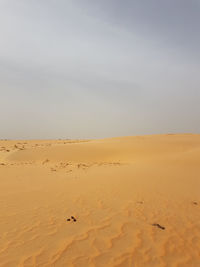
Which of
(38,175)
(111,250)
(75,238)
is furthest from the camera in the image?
(38,175)

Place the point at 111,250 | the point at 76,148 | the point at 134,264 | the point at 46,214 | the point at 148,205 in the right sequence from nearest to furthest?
1. the point at 134,264
2. the point at 111,250
3. the point at 46,214
4. the point at 148,205
5. the point at 76,148

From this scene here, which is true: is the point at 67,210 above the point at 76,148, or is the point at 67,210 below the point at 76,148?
below

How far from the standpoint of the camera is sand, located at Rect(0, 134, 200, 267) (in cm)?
380

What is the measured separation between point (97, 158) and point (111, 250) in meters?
14.2

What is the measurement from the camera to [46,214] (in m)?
5.62

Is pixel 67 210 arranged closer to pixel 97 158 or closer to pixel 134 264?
pixel 134 264

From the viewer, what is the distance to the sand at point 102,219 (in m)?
3.80

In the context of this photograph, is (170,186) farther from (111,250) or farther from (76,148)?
(76,148)

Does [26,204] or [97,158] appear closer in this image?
[26,204]

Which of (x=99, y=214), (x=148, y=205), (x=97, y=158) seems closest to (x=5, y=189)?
(x=99, y=214)

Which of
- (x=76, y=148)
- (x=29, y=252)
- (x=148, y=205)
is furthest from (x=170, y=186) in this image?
(x=76, y=148)

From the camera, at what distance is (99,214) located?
569 centimetres

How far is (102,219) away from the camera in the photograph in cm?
538

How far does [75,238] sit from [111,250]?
84cm
